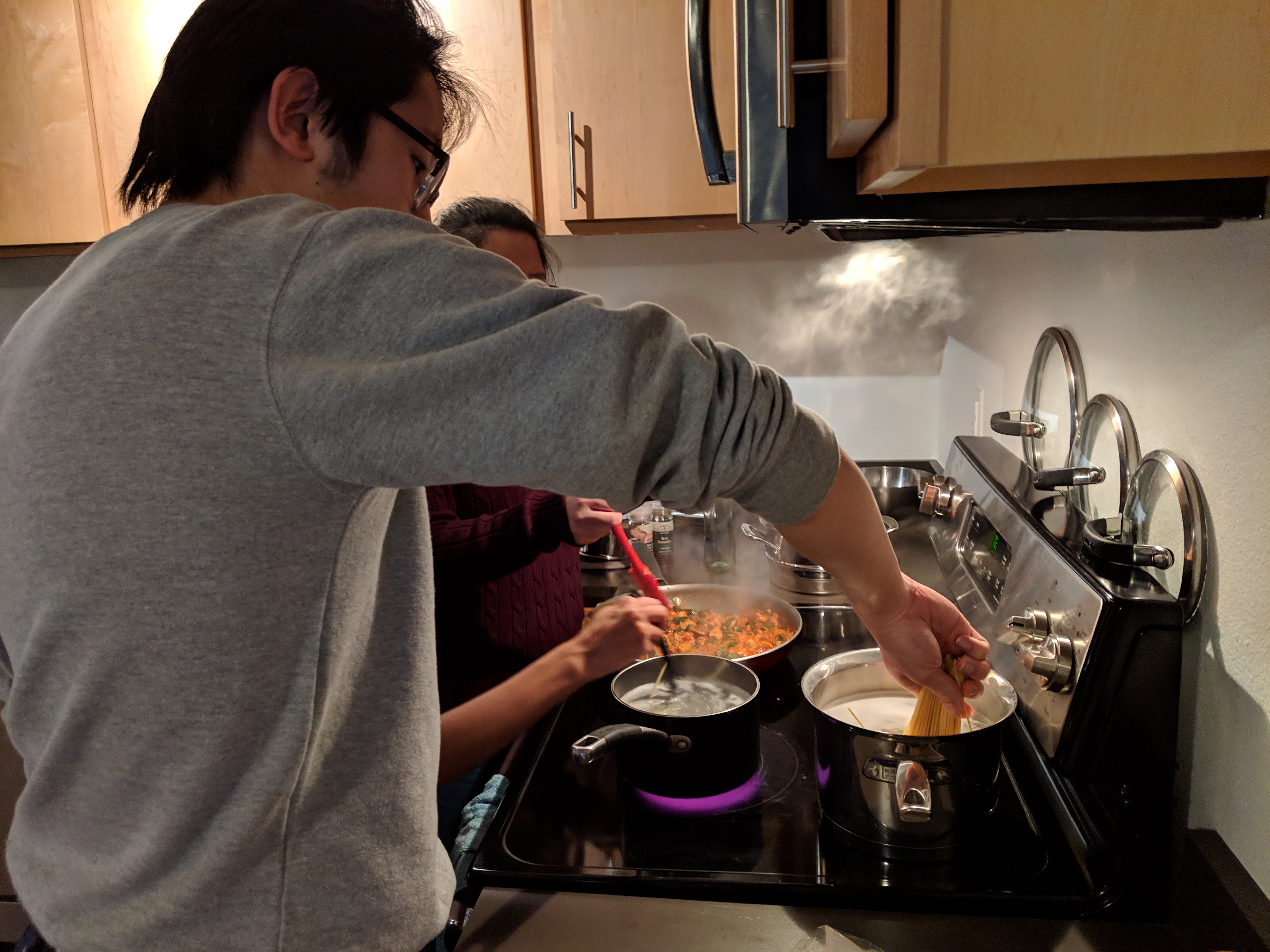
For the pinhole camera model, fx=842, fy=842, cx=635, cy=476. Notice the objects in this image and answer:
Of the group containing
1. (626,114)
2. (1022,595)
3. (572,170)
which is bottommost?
(1022,595)

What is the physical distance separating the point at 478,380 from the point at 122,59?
205 cm

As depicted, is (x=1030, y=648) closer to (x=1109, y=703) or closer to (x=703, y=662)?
(x=1109, y=703)

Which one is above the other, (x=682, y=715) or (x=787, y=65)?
(x=787, y=65)

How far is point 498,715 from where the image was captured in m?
1.04

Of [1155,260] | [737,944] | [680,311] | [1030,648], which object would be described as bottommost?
[737,944]

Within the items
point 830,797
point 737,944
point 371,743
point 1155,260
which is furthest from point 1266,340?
point 371,743

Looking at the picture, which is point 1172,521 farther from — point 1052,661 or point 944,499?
point 944,499

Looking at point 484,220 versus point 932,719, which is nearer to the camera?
point 932,719

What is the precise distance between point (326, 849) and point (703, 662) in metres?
0.64

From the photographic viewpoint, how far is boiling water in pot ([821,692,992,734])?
98 centimetres

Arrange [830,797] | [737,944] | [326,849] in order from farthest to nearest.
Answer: [830,797] → [737,944] → [326,849]

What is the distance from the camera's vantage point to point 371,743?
25.4 inches

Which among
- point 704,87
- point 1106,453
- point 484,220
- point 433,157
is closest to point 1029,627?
point 1106,453

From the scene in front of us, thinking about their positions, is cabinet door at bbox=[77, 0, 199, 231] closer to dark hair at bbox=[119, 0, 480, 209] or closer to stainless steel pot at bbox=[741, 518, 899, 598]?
dark hair at bbox=[119, 0, 480, 209]
